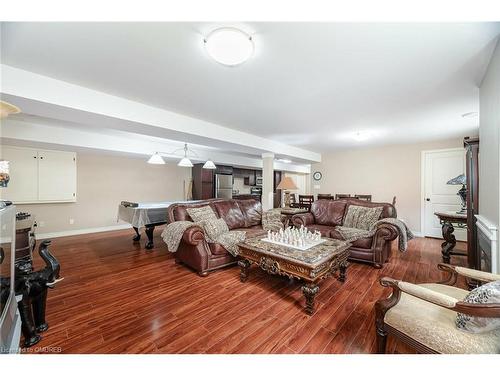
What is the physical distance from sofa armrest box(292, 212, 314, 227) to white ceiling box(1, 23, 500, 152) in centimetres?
187

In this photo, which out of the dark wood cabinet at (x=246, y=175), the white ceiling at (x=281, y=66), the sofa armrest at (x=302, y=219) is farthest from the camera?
the dark wood cabinet at (x=246, y=175)

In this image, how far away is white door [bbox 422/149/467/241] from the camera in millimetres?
4531

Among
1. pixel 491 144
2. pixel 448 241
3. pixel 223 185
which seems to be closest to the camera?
pixel 491 144

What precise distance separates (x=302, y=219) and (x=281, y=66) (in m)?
2.75

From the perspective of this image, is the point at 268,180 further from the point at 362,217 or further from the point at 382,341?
the point at 382,341

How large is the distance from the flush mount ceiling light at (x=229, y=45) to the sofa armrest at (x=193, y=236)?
1995 millimetres

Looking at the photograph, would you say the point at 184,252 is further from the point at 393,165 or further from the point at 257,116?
the point at 393,165

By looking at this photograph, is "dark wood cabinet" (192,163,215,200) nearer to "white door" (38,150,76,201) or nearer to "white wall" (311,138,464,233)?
"white door" (38,150,76,201)

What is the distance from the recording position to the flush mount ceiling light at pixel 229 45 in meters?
1.38

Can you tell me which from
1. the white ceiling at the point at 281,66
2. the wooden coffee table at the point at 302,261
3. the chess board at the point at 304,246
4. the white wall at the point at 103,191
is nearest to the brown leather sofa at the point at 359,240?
the wooden coffee table at the point at 302,261

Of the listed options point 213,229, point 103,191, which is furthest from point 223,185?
point 213,229

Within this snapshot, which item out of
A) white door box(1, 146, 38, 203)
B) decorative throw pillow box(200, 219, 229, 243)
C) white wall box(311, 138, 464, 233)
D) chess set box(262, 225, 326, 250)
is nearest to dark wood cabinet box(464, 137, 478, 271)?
chess set box(262, 225, 326, 250)

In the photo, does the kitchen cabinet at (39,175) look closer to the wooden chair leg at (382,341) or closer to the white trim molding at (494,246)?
the wooden chair leg at (382,341)

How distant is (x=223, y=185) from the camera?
22.8 feet
